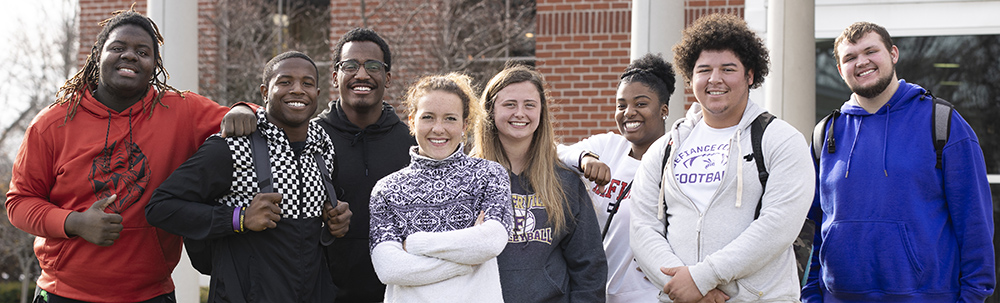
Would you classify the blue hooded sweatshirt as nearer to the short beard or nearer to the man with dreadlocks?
the short beard

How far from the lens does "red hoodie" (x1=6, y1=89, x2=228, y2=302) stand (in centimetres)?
322

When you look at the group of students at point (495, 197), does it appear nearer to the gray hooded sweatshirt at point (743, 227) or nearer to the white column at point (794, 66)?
the gray hooded sweatshirt at point (743, 227)

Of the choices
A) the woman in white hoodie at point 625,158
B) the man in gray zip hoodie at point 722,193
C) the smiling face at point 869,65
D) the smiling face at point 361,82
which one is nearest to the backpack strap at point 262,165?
the smiling face at point 361,82

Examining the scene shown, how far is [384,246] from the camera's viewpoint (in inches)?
113

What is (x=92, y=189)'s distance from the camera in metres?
3.22

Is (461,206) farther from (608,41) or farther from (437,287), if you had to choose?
(608,41)

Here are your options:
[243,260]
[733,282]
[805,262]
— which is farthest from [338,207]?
[805,262]

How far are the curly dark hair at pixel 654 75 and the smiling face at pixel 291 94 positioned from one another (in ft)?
5.13

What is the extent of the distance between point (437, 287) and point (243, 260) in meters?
0.82

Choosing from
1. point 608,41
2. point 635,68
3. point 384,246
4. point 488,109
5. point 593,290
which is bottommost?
point 593,290

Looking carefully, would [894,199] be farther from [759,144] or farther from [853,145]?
[759,144]

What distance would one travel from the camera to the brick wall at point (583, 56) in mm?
7941

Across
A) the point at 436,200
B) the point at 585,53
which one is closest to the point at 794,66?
the point at 436,200

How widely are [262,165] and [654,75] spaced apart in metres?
1.98
